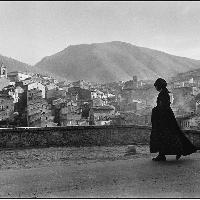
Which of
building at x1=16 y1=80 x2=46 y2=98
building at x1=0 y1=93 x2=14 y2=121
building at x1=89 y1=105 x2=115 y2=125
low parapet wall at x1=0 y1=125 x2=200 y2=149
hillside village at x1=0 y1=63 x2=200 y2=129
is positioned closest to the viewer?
low parapet wall at x1=0 y1=125 x2=200 y2=149

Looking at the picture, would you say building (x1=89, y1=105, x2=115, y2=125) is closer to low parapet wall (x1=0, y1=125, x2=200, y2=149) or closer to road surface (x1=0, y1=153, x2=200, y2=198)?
low parapet wall (x1=0, y1=125, x2=200, y2=149)

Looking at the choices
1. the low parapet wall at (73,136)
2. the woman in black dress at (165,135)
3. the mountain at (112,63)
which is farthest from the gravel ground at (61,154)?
the mountain at (112,63)

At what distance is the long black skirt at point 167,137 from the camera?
22.6 ft

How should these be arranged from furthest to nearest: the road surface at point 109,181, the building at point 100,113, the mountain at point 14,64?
the mountain at point 14,64, the building at point 100,113, the road surface at point 109,181

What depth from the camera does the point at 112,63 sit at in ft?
560

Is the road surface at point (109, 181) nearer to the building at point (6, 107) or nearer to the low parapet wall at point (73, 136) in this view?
the low parapet wall at point (73, 136)

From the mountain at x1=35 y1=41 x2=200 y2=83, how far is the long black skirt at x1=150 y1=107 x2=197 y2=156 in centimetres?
13769

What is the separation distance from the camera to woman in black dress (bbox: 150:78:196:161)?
22.7 ft

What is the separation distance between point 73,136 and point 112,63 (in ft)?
525

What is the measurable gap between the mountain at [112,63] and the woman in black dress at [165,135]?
138m

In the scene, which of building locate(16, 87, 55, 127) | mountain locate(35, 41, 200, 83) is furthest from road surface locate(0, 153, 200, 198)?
mountain locate(35, 41, 200, 83)

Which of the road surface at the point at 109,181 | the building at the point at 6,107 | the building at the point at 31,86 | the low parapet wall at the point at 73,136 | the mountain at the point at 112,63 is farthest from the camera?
the mountain at the point at 112,63

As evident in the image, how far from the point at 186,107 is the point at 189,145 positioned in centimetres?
5861

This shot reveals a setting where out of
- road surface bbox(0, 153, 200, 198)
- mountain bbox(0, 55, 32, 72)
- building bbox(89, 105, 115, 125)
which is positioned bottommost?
road surface bbox(0, 153, 200, 198)
